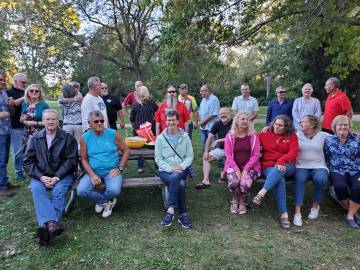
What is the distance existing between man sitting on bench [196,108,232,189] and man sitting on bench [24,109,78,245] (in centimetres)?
228

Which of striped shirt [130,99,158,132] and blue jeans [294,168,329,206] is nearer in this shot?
blue jeans [294,168,329,206]

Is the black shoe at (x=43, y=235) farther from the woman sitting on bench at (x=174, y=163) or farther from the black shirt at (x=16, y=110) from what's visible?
the black shirt at (x=16, y=110)

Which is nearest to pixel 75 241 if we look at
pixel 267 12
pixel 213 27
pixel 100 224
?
pixel 100 224

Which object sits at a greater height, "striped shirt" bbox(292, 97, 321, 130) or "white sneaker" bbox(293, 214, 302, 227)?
"striped shirt" bbox(292, 97, 321, 130)

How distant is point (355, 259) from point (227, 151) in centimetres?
205

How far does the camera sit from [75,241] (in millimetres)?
3914

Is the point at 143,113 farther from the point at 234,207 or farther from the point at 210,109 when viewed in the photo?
the point at 234,207

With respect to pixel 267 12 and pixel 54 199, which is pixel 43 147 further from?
pixel 267 12

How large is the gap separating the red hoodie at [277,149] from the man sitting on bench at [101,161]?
79.6 inches

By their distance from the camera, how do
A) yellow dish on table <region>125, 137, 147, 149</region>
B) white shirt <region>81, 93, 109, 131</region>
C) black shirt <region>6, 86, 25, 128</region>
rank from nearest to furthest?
yellow dish on table <region>125, 137, 147, 149</region> → white shirt <region>81, 93, 109, 131</region> → black shirt <region>6, 86, 25, 128</region>

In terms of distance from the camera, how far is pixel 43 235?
3730 millimetres

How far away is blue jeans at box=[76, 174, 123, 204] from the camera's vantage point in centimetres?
436

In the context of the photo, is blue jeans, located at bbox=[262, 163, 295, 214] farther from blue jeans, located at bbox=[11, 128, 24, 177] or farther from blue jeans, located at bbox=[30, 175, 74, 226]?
blue jeans, located at bbox=[11, 128, 24, 177]

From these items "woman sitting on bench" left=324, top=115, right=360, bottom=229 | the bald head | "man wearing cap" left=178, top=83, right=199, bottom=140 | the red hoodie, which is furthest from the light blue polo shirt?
the bald head
